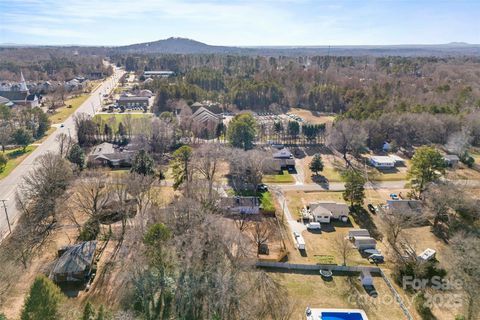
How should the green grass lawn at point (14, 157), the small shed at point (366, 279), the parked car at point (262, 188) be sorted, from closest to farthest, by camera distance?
the small shed at point (366, 279), the parked car at point (262, 188), the green grass lawn at point (14, 157)

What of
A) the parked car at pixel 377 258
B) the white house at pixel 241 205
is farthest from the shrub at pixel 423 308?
the white house at pixel 241 205

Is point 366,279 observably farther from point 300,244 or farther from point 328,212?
point 328,212

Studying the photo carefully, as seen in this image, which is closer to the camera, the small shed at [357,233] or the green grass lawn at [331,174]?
the small shed at [357,233]

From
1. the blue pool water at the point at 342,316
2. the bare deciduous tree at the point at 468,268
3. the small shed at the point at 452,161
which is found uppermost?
the bare deciduous tree at the point at 468,268

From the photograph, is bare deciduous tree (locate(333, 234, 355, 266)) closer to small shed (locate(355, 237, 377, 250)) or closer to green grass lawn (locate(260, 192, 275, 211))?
small shed (locate(355, 237, 377, 250))

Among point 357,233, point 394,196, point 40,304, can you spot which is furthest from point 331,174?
point 40,304

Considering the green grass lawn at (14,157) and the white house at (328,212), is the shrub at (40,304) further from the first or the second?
the green grass lawn at (14,157)
